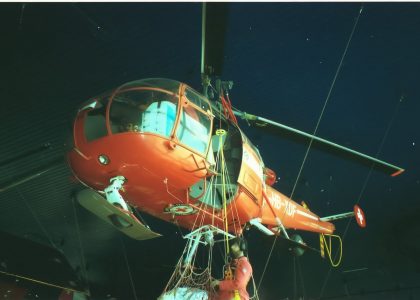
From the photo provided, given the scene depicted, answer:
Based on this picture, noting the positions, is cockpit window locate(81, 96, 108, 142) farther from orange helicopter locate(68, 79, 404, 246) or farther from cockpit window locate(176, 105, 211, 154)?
cockpit window locate(176, 105, 211, 154)

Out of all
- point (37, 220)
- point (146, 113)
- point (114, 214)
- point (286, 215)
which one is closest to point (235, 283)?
point (114, 214)

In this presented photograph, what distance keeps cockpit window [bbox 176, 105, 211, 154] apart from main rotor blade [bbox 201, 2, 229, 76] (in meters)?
0.47

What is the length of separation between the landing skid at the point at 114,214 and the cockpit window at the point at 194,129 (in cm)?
96

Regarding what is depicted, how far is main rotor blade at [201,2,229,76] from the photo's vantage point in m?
2.98

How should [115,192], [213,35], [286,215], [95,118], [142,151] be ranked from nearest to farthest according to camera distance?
1. [213,35]
2. [142,151]
3. [115,192]
4. [95,118]
5. [286,215]

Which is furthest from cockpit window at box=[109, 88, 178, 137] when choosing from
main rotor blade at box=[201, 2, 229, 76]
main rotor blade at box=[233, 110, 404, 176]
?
main rotor blade at box=[233, 110, 404, 176]

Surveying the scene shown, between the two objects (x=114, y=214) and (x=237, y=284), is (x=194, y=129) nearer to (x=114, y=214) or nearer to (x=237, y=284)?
(x=114, y=214)

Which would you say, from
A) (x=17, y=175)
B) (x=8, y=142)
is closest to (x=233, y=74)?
(x=8, y=142)

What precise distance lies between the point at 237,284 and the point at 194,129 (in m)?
1.76

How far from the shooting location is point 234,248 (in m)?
4.27

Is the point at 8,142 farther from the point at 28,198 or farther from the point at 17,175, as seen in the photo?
the point at 28,198

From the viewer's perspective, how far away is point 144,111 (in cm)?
372

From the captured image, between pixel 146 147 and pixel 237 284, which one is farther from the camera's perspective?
pixel 237 284

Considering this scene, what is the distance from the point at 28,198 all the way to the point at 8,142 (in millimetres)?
1917
